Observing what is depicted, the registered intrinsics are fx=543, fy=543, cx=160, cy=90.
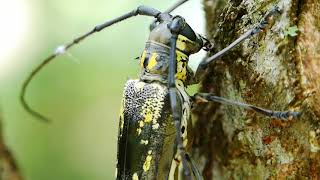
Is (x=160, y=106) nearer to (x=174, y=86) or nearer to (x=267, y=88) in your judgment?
(x=174, y=86)

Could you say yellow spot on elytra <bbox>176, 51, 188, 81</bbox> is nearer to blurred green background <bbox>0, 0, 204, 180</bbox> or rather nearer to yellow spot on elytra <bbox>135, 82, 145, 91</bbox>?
yellow spot on elytra <bbox>135, 82, 145, 91</bbox>

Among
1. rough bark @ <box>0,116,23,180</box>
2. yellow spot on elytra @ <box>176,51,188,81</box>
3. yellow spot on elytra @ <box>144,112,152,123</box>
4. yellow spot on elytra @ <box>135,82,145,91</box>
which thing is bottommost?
rough bark @ <box>0,116,23,180</box>

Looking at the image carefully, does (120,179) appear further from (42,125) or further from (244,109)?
(42,125)

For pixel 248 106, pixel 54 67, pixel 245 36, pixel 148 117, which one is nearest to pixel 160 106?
pixel 148 117

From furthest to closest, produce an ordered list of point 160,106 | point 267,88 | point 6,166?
point 6,166
point 160,106
point 267,88

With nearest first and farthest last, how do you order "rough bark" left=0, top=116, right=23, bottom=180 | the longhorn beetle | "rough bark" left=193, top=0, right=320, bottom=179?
"rough bark" left=193, top=0, right=320, bottom=179 → the longhorn beetle → "rough bark" left=0, top=116, right=23, bottom=180

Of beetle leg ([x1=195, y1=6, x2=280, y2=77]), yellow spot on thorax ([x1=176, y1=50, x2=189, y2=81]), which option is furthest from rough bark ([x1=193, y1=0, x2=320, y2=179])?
yellow spot on thorax ([x1=176, y1=50, x2=189, y2=81])
